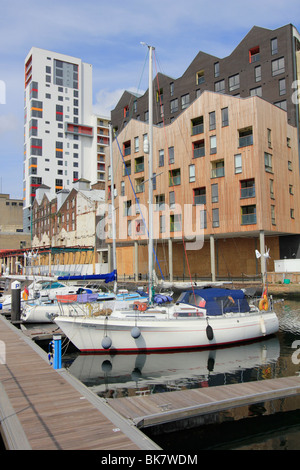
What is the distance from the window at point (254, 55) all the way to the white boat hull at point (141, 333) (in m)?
44.8

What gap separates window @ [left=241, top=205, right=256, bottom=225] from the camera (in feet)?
130

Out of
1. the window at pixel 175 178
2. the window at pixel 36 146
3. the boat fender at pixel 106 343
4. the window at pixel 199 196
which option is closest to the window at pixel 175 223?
the window at pixel 199 196

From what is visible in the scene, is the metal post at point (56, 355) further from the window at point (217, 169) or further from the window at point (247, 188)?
the window at point (217, 169)

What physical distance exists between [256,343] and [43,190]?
318 ft

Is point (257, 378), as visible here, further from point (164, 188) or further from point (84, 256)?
point (84, 256)

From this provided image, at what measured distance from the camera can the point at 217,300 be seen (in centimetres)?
1878

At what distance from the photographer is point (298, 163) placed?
4634 centimetres

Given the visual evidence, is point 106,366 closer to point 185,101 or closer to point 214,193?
point 214,193

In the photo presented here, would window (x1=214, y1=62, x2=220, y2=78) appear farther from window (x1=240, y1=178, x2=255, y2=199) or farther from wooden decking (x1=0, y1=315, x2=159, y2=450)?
wooden decking (x1=0, y1=315, x2=159, y2=450)

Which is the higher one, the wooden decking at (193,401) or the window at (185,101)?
the window at (185,101)

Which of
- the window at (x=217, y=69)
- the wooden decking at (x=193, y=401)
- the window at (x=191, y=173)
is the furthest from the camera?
the window at (x=217, y=69)

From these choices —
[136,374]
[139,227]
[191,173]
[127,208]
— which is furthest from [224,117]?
[136,374]

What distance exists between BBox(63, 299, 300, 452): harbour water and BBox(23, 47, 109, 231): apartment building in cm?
10444

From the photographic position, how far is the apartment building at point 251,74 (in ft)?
153
